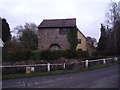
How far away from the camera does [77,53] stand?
1383 inches

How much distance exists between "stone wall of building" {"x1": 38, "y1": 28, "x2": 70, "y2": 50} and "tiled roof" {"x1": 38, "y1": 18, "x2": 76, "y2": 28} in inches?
31.6

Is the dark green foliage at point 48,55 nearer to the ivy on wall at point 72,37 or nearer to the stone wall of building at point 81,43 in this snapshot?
the ivy on wall at point 72,37

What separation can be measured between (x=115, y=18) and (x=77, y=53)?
2296 cm

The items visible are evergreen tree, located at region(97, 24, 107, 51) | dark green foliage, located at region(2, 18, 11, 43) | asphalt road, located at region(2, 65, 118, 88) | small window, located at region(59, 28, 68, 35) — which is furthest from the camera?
evergreen tree, located at region(97, 24, 107, 51)

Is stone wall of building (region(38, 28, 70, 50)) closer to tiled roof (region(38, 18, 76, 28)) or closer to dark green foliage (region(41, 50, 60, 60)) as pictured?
tiled roof (region(38, 18, 76, 28))

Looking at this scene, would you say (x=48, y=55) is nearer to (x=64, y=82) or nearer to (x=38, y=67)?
(x=38, y=67)

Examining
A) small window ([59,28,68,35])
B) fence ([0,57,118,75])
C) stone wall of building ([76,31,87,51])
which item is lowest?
fence ([0,57,118,75])

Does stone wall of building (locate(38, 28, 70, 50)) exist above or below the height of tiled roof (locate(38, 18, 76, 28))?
below

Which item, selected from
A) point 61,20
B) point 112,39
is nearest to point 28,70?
point 61,20

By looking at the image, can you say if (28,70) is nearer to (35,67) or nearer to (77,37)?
(35,67)

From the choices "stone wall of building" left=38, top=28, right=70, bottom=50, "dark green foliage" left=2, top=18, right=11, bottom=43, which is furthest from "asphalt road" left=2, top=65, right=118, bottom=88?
"dark green foliage" left=2, top=18, right=11, bottom=43

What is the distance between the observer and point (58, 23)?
148 feet

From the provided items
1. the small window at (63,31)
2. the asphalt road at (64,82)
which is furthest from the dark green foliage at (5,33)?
the asphalt road at (64,82)

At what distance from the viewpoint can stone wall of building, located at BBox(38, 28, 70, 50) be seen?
4391 cm
